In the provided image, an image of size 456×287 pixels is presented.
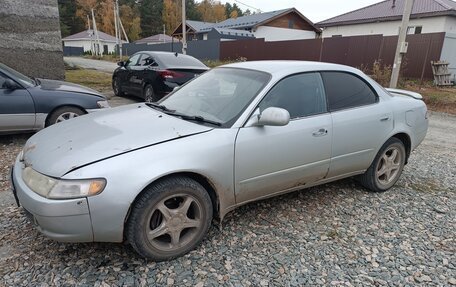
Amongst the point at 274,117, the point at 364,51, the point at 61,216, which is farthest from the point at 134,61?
the point at 364,51

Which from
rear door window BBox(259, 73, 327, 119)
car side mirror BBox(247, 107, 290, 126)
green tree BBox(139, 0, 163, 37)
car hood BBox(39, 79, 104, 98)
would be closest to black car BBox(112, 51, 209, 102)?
car hood BBox(39, 79, 104, 98)

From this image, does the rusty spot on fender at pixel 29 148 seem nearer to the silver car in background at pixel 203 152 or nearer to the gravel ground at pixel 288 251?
the silver car in background at pixel 203 152

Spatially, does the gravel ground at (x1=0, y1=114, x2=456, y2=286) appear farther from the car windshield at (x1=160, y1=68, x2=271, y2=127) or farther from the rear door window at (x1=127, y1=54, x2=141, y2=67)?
the rear door window at (x1=127, y1=54, x2=141, y2=67)

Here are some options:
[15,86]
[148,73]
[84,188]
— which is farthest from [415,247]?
[148,73]

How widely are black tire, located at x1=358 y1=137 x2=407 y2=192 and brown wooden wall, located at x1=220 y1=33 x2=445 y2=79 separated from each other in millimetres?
11493

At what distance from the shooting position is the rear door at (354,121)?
348cm

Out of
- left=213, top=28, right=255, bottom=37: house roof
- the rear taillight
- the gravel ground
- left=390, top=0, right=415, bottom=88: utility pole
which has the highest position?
left=213, top=28, right=255, bottom=37: house roof

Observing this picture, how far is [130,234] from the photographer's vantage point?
8.12ft

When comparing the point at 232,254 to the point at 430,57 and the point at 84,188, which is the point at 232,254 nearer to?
the point at 84,188

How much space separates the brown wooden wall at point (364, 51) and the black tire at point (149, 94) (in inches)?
437

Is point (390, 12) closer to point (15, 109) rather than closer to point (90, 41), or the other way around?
point (15, 109)

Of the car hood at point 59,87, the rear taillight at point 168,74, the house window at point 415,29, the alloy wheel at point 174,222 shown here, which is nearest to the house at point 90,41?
the house window at point 415,29

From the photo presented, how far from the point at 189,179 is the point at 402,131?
2.78 metres

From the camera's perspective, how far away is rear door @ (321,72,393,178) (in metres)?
3.48
